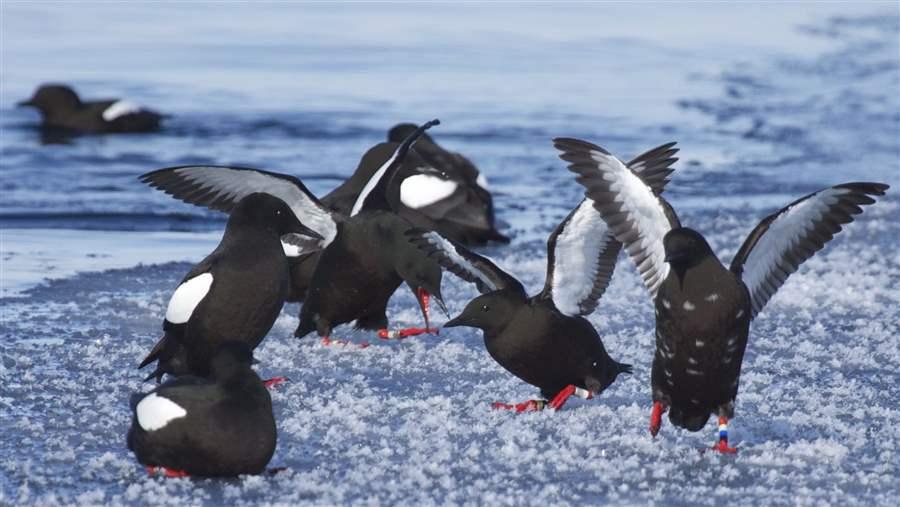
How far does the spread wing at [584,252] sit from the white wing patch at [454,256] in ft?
0.82

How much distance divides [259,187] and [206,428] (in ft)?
9.04

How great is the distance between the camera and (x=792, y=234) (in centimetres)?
622

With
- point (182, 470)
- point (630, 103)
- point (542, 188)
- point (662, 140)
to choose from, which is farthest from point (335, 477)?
point (630, 103)

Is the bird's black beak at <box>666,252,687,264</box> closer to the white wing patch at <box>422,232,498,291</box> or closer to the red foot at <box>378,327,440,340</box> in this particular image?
the white wing patch at <box>422,232,498,291</box>

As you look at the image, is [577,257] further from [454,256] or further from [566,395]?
[566,395]

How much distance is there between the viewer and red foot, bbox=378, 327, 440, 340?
7695mm

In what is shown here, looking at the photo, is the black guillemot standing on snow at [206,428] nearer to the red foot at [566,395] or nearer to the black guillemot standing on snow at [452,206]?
the red foot at [566,395]

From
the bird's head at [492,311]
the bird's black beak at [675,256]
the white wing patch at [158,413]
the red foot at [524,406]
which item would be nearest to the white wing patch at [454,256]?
the bird's head at [492,311]

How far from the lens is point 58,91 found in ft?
54.6

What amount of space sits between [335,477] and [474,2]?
2710cm

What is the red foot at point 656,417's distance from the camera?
5.81 metres

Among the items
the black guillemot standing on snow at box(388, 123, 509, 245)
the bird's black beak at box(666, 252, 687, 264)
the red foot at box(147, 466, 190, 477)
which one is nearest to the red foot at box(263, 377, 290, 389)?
the red foot at box(147, 466, 190, 477)

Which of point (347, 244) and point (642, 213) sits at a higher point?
point (642, 213)

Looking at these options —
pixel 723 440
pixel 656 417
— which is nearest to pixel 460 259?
pixel 656 417
